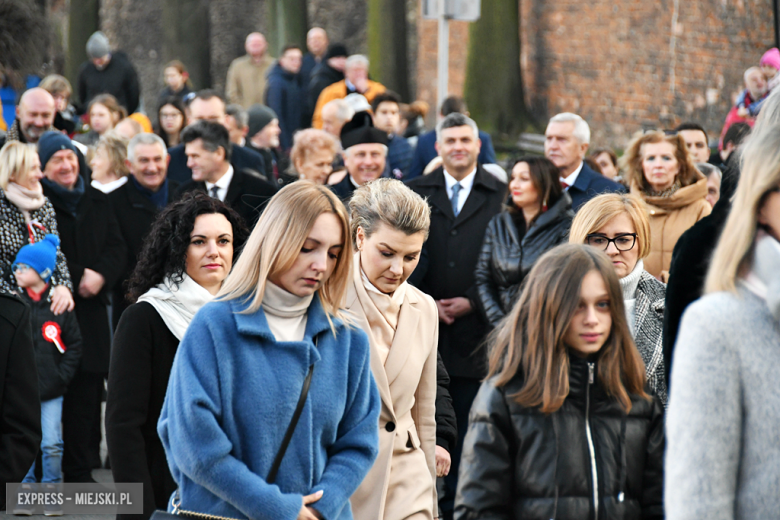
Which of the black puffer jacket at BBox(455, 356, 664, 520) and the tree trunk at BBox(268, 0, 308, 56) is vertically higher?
the tree trunk at BBox(268, 0, 308, 56)

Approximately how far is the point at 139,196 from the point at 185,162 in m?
1.56

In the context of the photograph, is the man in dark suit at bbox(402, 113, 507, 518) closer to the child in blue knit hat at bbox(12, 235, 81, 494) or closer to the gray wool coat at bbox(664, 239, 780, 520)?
the child in blue knit hat at bbox(12, 235, 81, 494)

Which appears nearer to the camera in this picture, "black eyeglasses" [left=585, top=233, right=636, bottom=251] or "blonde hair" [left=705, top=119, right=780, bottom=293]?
"blonde hair" [left=705, top=119, right=780, bottom=293]

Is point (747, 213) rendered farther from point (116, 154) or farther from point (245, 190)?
point (116, 154)

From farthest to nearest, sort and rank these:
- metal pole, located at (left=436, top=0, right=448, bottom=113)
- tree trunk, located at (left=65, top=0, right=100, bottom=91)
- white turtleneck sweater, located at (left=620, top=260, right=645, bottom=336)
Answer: tree trunk, located at (left=65, top=0, right=100, bottom=91) → metal pole, located at (left=436, top=0, right=448, bottom=113) → white turtleneck sweater, located at (left=620, top=260, right=645, bottom=336)

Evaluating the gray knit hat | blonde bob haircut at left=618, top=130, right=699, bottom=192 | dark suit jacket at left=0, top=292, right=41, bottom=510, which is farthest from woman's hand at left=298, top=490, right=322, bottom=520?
the gray knit hat

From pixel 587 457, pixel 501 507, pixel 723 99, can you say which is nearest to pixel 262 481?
pixel 501 507

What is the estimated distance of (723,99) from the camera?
53.1 ft

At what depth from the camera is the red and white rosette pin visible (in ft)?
22.2

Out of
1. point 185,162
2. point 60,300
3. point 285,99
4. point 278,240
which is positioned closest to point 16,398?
point 278,240

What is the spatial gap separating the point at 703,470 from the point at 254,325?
146cm

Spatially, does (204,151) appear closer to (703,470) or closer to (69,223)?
(69,223)

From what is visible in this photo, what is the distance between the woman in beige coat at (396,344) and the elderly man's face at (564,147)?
335 cm

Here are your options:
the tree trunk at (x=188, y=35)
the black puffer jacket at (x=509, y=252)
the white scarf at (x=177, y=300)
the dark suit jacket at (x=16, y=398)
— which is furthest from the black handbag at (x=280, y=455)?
the tree trunk at (x=188, y=35)
